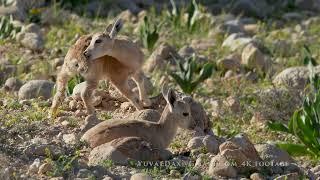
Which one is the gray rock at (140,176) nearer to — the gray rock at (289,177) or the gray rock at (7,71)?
the gray rock at (289,177)

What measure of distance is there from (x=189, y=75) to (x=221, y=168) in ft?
14.4

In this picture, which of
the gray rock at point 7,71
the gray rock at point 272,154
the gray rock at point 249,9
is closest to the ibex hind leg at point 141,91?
the gray rock at point 272,154

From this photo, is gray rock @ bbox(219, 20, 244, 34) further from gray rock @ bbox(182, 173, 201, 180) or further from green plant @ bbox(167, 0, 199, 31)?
gray rock @ bbox(182, 173, 201, 180)

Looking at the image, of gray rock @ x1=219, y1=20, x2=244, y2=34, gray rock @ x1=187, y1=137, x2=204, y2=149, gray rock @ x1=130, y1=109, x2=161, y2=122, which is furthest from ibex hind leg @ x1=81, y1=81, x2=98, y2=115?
gray rock @ x1=219, y1=20, x2=244, y2=34

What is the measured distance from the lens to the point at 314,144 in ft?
32.3

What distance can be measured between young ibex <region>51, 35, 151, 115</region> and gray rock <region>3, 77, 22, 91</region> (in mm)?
1319

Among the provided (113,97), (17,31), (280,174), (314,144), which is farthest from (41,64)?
(280,174)

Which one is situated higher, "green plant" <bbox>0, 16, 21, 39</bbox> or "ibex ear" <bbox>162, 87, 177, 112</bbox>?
"green plant" <bbox>0, 16, 21, 39</bbox>

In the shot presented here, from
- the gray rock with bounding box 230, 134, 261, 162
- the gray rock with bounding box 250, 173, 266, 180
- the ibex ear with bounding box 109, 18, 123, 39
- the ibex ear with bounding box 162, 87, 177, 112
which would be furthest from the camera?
the ibex ear with bounding box 109, 18, 123, 39

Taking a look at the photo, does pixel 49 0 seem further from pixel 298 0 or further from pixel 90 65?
pixel 90 65

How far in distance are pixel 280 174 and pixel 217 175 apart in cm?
71

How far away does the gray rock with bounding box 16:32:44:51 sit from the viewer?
13594mm

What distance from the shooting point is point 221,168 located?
779 centimetres

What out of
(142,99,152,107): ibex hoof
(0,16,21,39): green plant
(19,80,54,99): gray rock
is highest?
(0,16,21,39): green plant
